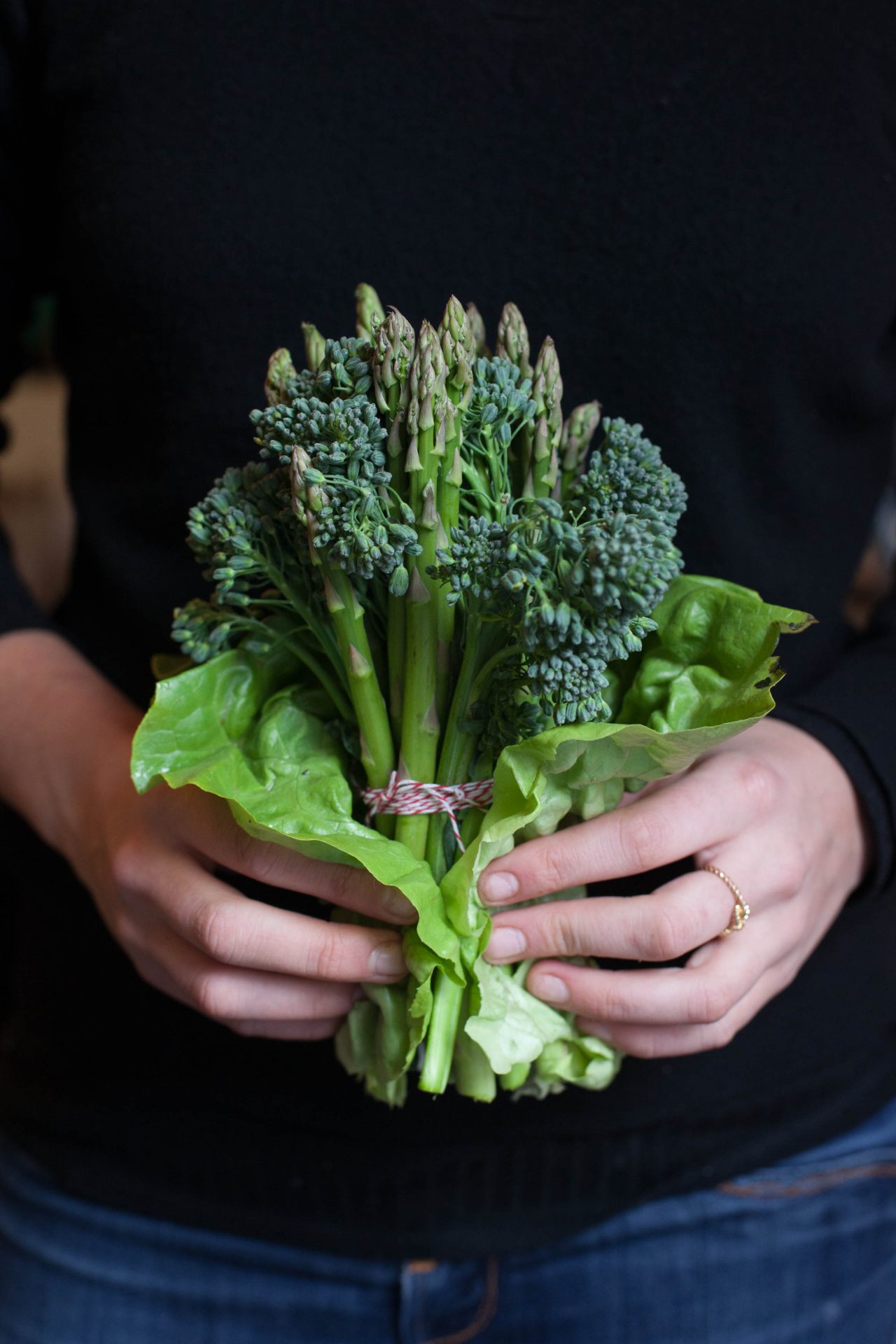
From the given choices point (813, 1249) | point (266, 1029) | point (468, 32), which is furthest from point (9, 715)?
point (813, 1249)

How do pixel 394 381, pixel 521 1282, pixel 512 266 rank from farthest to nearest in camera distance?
pixel 521 1282 < pixel 512 266 < pixel 394 381

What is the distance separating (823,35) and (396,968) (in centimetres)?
76

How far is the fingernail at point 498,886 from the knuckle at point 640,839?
0.07 metres

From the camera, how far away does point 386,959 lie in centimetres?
64

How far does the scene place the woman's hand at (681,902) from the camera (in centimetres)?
64

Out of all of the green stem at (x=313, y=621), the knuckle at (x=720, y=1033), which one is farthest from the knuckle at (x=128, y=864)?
the knuckle at (x=720, y=1033)

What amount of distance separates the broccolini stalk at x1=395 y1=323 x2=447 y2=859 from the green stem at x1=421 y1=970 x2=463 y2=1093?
9 cm

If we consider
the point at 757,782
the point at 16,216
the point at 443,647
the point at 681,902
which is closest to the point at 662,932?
the point at 681,902

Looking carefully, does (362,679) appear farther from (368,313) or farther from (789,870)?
(789,870)

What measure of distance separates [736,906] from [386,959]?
235 millimetres

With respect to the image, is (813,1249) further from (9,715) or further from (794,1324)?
(9,715)

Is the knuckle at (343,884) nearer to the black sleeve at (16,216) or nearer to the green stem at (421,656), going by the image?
the green stem at (421,656)

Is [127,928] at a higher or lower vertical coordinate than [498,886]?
lower

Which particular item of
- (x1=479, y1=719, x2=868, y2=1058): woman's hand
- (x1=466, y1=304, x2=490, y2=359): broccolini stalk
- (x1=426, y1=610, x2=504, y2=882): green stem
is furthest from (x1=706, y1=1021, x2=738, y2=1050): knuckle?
(x1=466, y1=304, x2=490, y2=359): broccolini stalk
